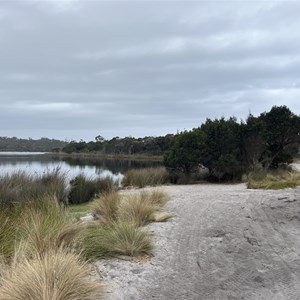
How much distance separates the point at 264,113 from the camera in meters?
25.2

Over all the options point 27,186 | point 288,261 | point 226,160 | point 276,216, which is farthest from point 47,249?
point 226,160

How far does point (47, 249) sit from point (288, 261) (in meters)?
3.67

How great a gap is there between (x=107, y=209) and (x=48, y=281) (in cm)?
477

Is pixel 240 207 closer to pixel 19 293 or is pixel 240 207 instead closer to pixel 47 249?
pixel 47 249

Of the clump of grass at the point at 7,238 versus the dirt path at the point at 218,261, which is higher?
the clump of grass at the point at 7,238

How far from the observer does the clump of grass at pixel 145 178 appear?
71.0ft

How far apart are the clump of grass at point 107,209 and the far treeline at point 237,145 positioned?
13.0 metres

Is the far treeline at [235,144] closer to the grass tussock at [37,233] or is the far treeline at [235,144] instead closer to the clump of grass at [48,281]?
the grass tussock at [37,233]

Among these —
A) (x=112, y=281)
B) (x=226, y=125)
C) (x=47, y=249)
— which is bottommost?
(x=112, y=281)

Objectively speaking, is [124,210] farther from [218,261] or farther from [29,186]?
[29,186]

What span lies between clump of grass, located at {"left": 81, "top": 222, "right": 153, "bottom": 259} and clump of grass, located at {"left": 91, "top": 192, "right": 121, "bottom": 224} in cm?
159

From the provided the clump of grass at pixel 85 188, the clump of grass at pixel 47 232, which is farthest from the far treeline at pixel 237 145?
the clump of grass at pixel 47 232

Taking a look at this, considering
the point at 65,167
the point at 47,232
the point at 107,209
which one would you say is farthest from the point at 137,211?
the point at 65,167

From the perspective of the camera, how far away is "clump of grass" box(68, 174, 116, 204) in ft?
55.8
